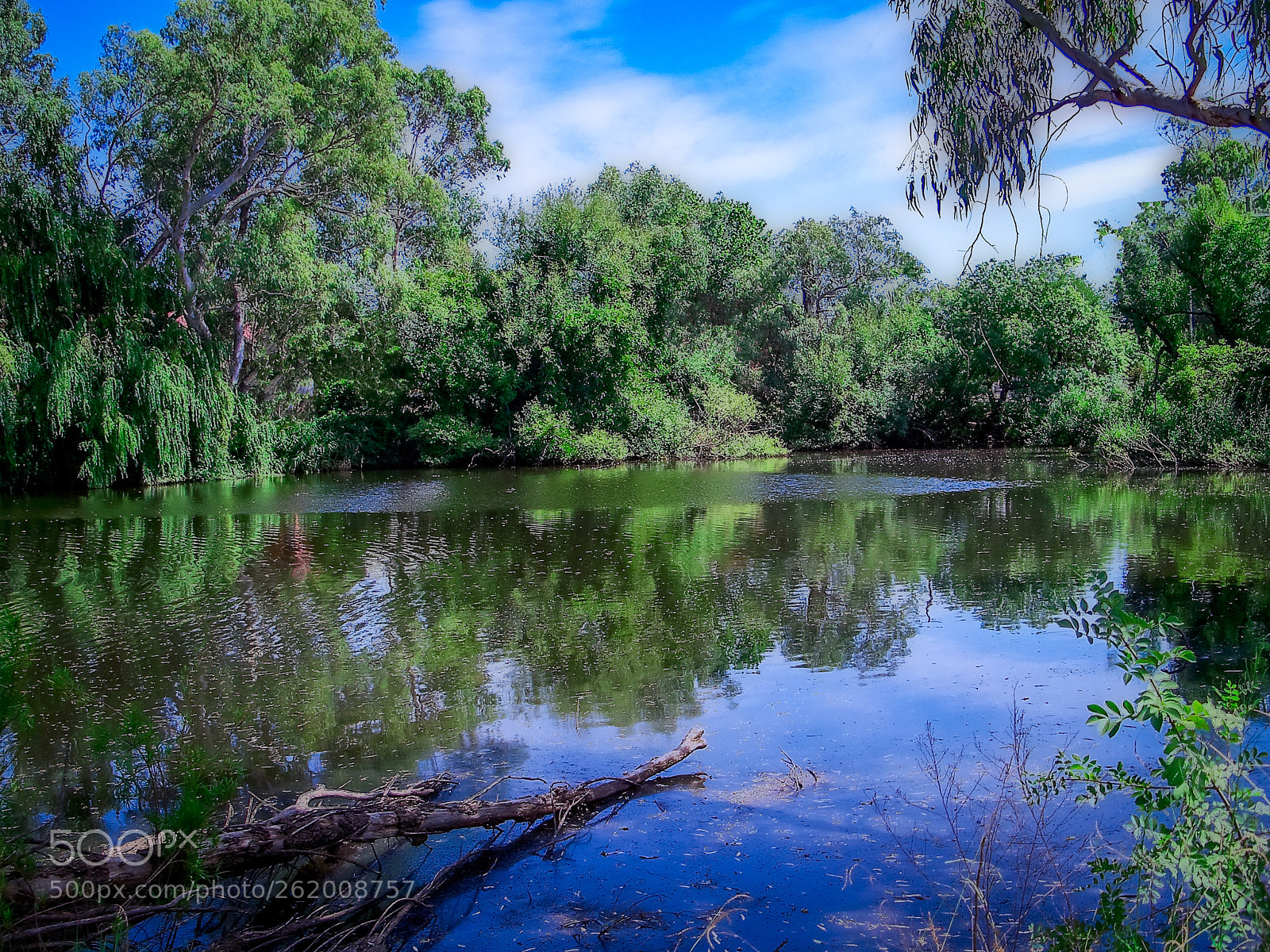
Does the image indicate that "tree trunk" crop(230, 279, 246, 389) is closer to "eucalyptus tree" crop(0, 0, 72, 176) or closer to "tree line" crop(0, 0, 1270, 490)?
"tree line" crop(0, 0, 1270, 490)

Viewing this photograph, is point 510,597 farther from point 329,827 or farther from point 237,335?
point 237,335

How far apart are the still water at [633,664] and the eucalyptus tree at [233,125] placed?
12245 millimetres

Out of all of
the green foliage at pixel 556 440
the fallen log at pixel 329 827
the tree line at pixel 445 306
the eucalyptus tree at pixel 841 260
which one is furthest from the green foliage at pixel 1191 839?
the eucalyptus tree at pixel 841 260

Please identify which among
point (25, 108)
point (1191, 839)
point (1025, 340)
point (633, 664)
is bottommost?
point (633, 664)

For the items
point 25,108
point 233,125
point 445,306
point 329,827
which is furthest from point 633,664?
point 445,306

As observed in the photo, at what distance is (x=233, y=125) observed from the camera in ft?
78.3

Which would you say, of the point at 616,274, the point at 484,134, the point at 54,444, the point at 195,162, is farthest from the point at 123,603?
the point at 484,134

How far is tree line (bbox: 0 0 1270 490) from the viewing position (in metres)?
20.0

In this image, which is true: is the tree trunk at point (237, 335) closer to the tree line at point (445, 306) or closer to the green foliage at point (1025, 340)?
the tree line at point (445, 306)

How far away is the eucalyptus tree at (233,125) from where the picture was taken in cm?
2267

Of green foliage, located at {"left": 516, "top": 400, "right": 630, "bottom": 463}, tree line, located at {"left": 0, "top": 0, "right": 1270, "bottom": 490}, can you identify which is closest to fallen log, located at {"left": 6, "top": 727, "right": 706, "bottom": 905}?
tree line, located at {"left": 0, "top": 0, "right": 1270, "bottom": 490}

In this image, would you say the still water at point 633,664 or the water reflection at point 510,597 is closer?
the still water at point 633,664

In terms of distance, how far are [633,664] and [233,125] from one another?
74.7 ft

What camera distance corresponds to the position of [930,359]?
3538 cm
